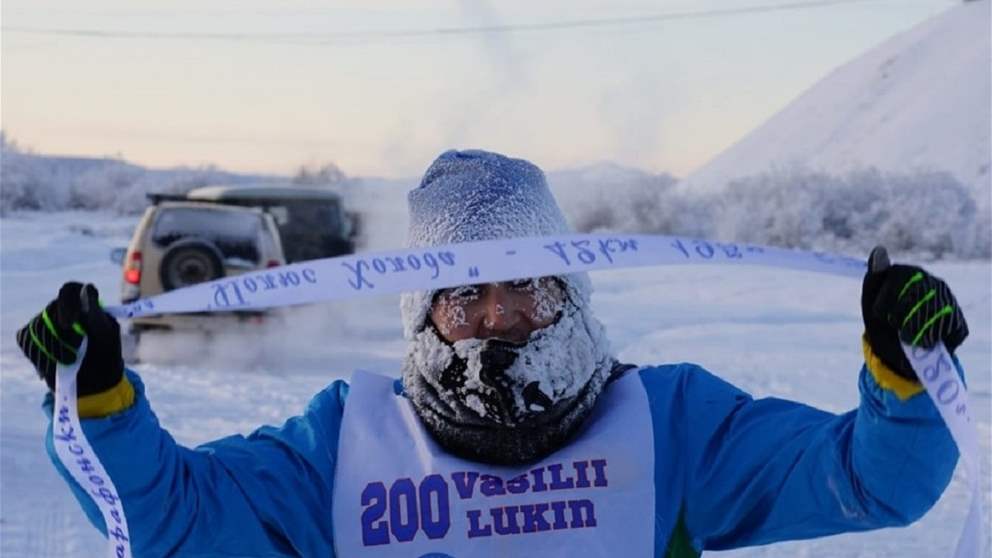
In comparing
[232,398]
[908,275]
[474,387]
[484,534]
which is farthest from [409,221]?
[232,398]

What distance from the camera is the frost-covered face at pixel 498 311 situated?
2.21 metres

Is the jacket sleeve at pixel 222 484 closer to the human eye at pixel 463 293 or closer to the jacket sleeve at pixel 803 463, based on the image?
the human eye at pixel 463 293

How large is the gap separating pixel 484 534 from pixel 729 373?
817cm

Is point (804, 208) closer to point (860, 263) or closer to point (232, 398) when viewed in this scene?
point (232, 398)

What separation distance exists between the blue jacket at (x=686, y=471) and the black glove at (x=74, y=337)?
0.28ft

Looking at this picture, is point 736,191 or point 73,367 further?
point 736,191

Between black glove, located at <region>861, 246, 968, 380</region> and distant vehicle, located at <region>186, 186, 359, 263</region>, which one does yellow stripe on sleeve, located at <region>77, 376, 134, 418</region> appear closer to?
black glove, located at <region>861, 246, 968, 380</region>

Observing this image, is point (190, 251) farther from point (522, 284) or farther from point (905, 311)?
point (905, 311)

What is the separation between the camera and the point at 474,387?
7.09 ft

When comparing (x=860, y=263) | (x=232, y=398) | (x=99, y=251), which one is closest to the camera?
(x=860, y=263)

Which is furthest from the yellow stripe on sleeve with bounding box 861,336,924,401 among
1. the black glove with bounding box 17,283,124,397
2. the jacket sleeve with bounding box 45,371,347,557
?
the black glove with bounding box 17,283,124,397

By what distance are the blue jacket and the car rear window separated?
9.30 metres

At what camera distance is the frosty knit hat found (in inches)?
92.3

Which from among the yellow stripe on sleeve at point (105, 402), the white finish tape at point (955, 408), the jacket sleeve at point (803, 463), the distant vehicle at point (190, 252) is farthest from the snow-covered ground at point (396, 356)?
the yellow stripe on sleeve at point (105, 402)
